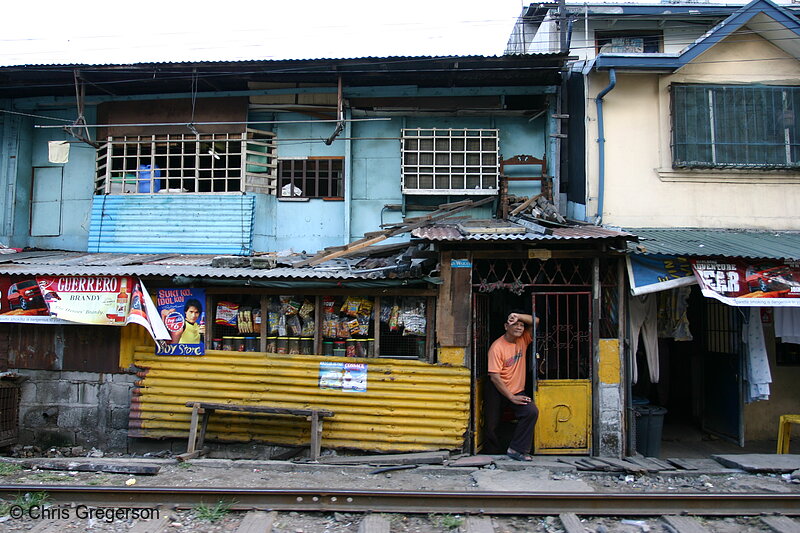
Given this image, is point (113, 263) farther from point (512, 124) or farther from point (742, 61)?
point (742, 61)

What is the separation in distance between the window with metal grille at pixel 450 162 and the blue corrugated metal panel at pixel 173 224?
10.3 feet

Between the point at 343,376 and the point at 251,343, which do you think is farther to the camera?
the point at 251,343

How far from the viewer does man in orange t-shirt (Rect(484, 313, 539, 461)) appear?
7.55 m

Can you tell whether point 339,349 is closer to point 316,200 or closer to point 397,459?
point 397,459

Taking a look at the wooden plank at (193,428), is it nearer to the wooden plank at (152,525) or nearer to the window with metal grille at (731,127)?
the wooden plank at (152,525)

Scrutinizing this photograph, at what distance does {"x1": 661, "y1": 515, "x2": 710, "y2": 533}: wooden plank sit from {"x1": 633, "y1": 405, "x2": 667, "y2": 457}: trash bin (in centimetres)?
251

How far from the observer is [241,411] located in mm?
7680

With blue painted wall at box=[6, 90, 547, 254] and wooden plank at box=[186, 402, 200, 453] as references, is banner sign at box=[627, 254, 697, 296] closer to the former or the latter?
blue painted wall at box=[6, 90, 547, 254]

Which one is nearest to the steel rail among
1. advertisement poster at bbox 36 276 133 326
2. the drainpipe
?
advertisement poster at bbox 36 276 133 326

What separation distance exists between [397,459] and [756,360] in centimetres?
596

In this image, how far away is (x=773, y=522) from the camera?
5.48 meters

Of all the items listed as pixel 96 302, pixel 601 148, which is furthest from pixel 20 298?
pixel 601 148

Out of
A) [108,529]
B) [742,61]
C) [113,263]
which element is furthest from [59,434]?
[742,61]

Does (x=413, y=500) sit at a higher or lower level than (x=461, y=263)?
lower
